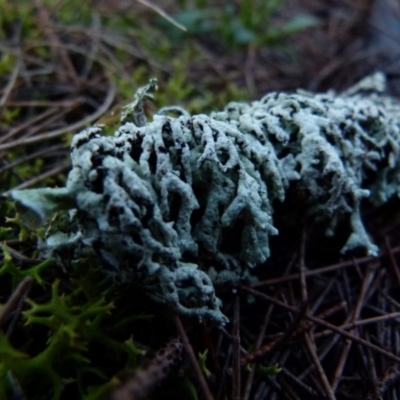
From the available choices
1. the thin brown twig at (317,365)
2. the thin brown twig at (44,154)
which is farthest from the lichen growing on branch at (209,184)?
the thin brown twig at (44,154)

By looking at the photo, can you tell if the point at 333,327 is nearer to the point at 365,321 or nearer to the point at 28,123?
the point at 365,321

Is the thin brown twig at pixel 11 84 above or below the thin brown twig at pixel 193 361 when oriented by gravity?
above

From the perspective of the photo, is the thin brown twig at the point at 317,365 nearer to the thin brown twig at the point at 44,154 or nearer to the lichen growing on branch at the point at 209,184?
the lichen growing on branch at the point at 209,184

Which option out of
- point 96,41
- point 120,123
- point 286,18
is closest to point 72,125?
point 120,123

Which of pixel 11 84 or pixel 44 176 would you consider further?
pixel 11 84

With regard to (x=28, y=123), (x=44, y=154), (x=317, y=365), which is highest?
(x=28, y=123)

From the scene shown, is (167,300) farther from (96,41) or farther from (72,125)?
(96,41)

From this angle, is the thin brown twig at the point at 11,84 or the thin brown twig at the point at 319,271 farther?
the thin brown twig at the point at 11,84

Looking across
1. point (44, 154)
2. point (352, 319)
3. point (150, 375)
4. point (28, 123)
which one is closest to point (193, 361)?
point (150, 375)
